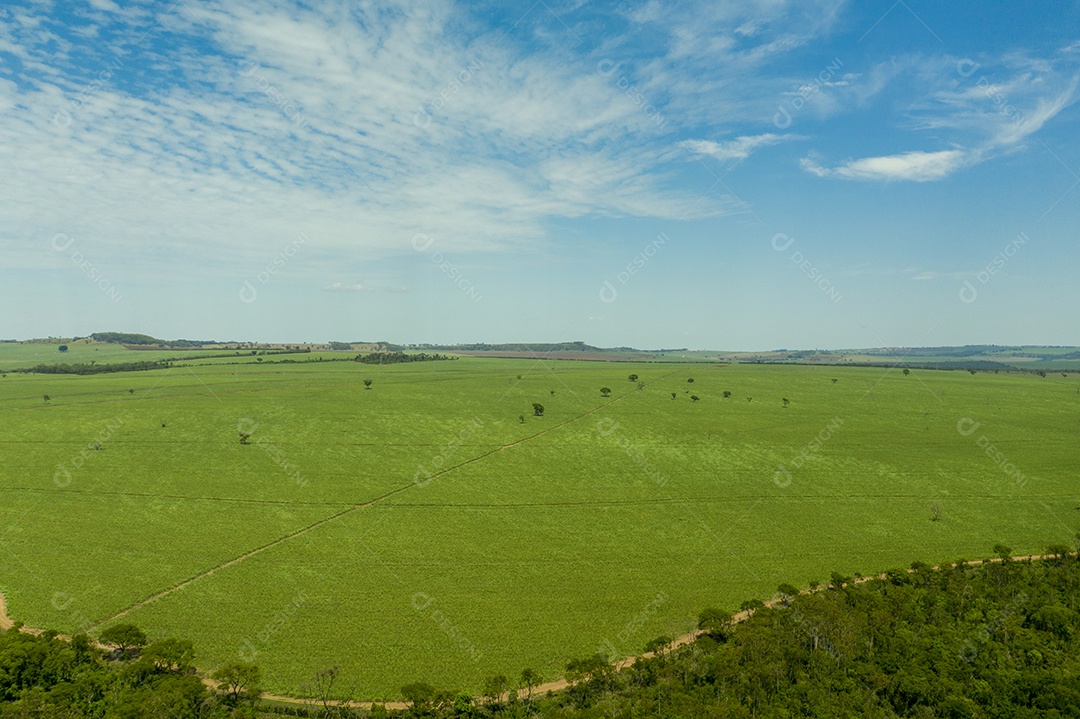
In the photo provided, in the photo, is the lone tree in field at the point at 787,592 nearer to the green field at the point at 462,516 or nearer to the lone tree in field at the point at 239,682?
the green field at the point at 462,516

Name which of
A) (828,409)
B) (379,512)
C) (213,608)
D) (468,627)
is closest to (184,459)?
(379,512)

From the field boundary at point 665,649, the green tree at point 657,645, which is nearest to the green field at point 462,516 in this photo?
the field boundary at point 665,649

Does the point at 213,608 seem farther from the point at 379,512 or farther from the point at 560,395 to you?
the point at 560,395

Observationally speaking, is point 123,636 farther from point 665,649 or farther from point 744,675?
point 744,675

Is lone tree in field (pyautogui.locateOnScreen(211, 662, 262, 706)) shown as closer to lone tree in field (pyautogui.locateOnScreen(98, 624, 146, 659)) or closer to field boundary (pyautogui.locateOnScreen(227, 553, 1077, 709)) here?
field boundary (pyautogui.locateOnScreen(227, 553, 1077, 709))

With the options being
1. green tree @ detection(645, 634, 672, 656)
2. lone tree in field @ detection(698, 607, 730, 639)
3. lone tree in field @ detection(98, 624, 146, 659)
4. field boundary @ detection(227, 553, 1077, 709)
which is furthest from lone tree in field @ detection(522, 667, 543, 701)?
lone tree in field @ detection(98, 624, 146, 659)

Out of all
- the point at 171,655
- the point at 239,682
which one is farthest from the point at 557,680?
the point at 171,655
